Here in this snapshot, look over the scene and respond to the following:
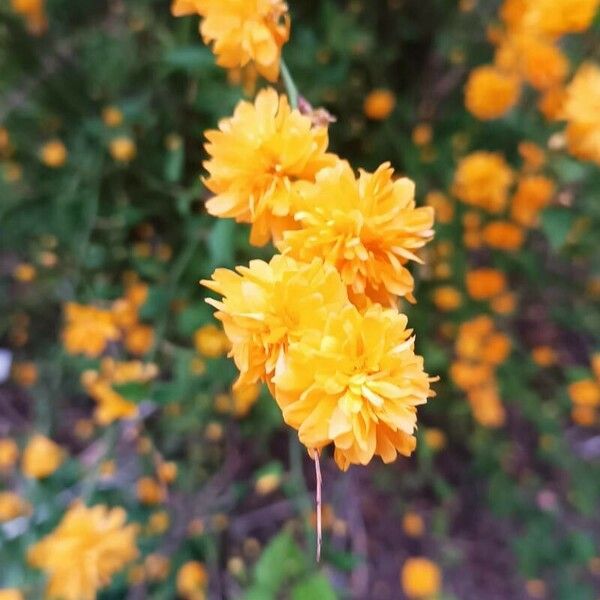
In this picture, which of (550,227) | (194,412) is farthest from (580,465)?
(194,412)

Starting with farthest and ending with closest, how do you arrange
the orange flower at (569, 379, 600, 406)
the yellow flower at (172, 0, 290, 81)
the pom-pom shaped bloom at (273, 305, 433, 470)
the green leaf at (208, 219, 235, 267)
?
the orange flower at (569, 379, 600, 406)
the green leaf at (208, 219, 235, 267)
the yellow flower at (172, 0, 290, 81)
the pom-pom shaped bloom at (273, 305, 433, 470)

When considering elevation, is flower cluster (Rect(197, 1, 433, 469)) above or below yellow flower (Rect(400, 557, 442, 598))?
above

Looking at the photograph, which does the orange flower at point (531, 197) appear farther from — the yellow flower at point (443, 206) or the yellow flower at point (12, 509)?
the yellow flower at point (12, 509)

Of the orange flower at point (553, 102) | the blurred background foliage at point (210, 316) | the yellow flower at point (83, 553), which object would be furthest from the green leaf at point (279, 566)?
the orange flower at point (553, 102)

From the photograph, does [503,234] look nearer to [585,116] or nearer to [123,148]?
[585,116]

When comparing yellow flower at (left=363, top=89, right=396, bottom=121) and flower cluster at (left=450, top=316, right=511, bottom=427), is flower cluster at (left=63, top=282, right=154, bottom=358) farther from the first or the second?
flower cluster at (left=450, top=316, right=511, bottom=427)

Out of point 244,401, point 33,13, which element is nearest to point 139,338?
point 244,401

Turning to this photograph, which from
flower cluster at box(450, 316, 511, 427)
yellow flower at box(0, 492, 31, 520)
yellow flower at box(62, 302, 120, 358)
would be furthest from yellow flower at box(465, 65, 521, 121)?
yellow flower at box(0, 492, 31, 520)
